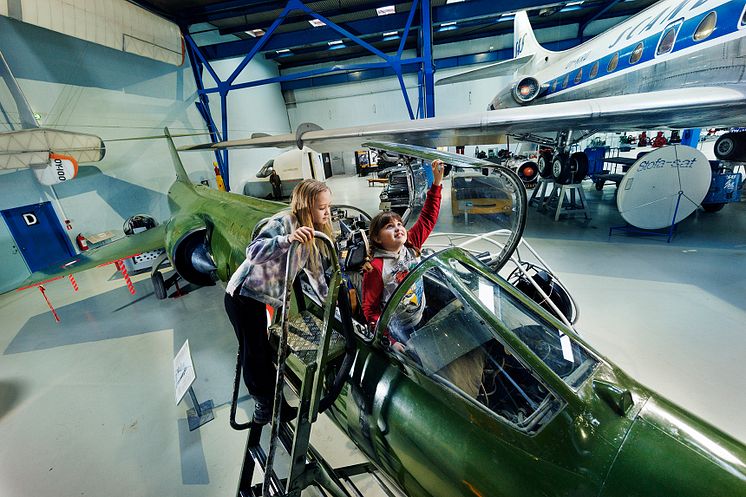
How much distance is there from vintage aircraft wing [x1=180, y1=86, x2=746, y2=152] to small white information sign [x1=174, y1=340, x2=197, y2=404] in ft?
19.0

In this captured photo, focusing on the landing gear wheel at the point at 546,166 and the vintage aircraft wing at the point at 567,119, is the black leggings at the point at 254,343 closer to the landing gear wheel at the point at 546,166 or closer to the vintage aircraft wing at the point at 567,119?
the vintage aircraft wing at the point at 567,119

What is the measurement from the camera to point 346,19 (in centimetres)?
1403

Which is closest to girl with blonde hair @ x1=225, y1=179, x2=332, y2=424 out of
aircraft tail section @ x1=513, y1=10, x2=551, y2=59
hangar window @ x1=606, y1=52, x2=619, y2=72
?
hangar window @ x1=606, y1=52, x2=619, y2=72

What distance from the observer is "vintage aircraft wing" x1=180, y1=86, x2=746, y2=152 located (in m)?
4.62

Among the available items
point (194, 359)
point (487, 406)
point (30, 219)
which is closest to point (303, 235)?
point (487, 406)

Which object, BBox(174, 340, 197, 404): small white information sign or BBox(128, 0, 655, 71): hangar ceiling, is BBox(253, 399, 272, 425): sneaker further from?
BBox(128, 0, 655, 71): hangar ceiling

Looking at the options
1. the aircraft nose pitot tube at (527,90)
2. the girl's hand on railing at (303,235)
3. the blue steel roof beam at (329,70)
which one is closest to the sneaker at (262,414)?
the girl's hand on railing at (303,235)

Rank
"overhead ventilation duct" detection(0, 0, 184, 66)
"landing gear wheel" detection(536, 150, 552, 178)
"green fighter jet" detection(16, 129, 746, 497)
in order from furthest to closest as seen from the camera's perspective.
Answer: "landing gear wheel" detection(536, 150, 552, 178) < "overhead ventilation duct" detection(0, 0, 184, 66) < "green fighter jet" detection(16, 129, 746, 497)

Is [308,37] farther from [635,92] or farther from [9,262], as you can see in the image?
[9,262]

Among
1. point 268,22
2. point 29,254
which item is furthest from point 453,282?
point 268,22

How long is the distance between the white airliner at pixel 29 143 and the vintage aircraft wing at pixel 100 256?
8.12 ft

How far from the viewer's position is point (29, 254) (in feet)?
22.0

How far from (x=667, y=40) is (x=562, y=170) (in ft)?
9.39

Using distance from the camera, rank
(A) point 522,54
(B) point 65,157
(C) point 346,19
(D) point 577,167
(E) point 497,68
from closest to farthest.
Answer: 1. (B) point 65,157
2. (D) point 577,167
3. (A) point 522,54
4. (E) point 497,68
5. (C) point 346,19
